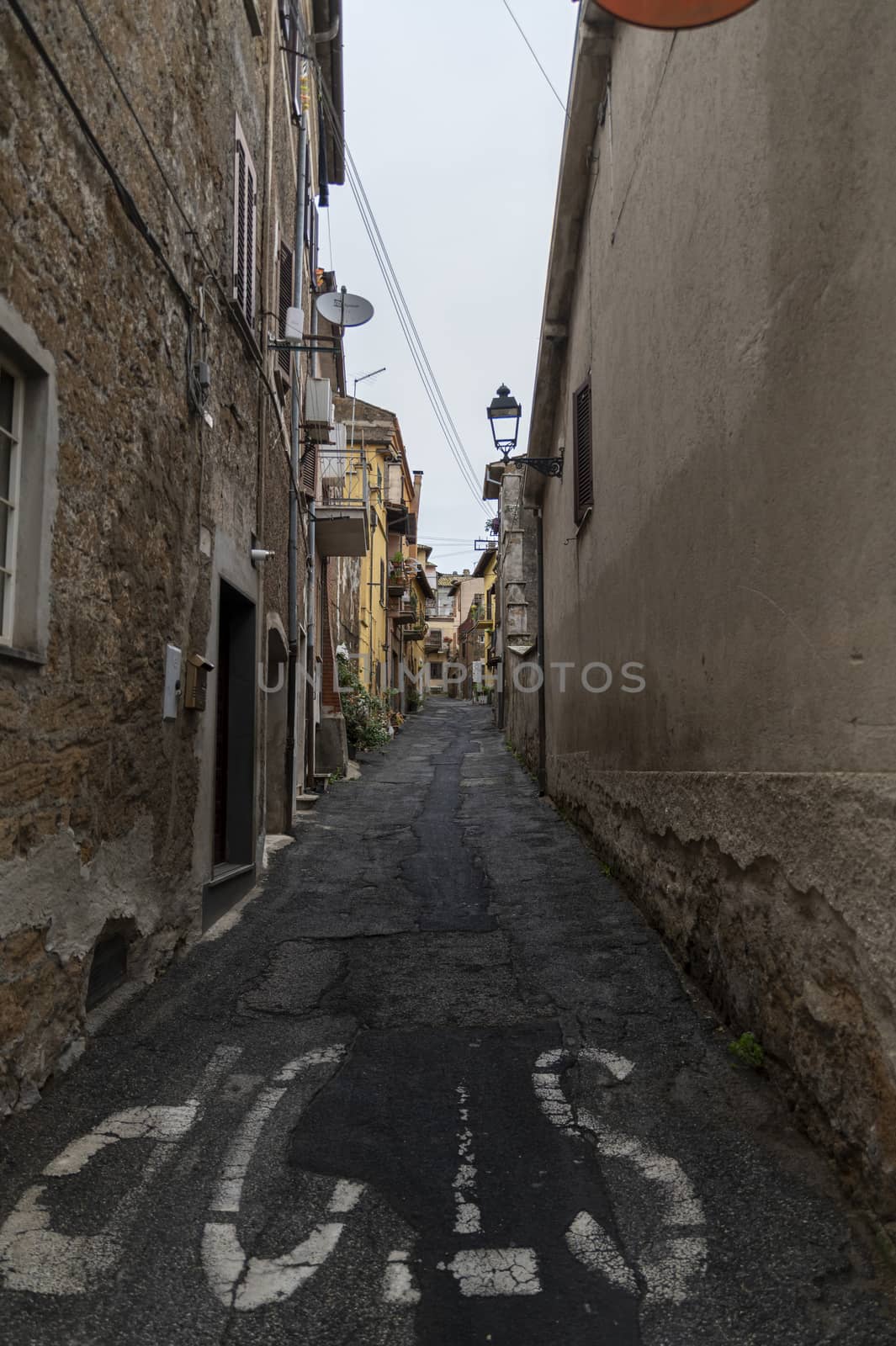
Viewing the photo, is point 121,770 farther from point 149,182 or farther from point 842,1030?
point 842,1030

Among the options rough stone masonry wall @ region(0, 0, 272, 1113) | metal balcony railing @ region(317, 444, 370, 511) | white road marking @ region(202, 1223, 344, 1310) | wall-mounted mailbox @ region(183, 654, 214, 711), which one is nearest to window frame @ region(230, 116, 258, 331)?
rough stone masonry wall @ region(0, 0, 272, 1113)

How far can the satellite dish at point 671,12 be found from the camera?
329 centimetres

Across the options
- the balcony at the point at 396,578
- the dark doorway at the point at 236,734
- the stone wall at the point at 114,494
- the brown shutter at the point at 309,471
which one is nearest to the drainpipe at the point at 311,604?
the brown shutter at the point at 309,471

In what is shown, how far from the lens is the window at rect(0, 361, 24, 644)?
3693mm

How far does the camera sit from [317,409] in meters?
12.2

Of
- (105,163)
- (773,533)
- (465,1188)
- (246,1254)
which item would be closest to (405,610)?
(105,163)

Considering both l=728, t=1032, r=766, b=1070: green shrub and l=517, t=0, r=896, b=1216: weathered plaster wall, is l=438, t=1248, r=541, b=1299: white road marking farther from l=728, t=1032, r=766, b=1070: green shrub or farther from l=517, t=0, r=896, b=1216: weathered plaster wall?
l=728, t=1032, r=766, b=1070: green shrub

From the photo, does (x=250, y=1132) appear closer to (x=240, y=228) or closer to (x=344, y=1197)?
(x=344, y=1197)

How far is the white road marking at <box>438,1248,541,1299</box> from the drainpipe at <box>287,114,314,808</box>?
7762mm

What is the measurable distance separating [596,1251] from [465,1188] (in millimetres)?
501

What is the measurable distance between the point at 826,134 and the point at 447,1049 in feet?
12.5

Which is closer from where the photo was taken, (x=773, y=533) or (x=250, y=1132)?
Result: (x=250, y=1132)

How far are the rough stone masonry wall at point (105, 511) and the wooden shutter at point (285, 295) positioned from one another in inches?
113

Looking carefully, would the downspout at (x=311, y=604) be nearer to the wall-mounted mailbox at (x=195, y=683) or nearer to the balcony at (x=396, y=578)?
the wall-mounted mailbox at (x=195, y=683)
